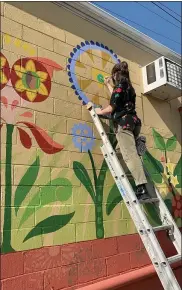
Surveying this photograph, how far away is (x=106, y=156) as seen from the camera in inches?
144

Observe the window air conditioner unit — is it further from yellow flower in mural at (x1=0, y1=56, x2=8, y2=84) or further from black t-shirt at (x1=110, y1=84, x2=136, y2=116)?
yellow flower in mural at (x1=0, y1=56, x2=8, y2=84)

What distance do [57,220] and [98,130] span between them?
1.13 meters

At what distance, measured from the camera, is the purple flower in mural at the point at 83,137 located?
3.73m

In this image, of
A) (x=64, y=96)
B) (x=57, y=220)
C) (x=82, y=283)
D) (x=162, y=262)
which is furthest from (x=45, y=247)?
(x=64, y=96)

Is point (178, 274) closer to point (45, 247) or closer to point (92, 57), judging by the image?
point (45, 247)

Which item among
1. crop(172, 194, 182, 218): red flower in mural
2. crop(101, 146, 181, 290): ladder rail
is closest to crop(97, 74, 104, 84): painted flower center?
crop(101, 146, 181, 290): ladder rail

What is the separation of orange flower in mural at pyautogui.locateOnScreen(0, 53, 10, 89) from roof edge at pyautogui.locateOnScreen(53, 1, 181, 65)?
3.71 ft

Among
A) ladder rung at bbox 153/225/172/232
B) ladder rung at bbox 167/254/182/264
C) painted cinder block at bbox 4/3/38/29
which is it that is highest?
painted cinder block at bbox 4/3/38/29

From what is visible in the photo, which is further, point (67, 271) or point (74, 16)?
point (74, 16)

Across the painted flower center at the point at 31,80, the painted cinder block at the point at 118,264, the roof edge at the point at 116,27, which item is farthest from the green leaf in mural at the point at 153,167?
the painted flower center at the point at 31,80

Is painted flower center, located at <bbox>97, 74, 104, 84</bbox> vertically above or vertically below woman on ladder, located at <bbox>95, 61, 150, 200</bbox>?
above

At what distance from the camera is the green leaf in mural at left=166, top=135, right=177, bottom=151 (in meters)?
4.97

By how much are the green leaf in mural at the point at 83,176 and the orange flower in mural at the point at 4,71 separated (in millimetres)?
1155

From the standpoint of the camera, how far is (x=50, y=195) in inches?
130
